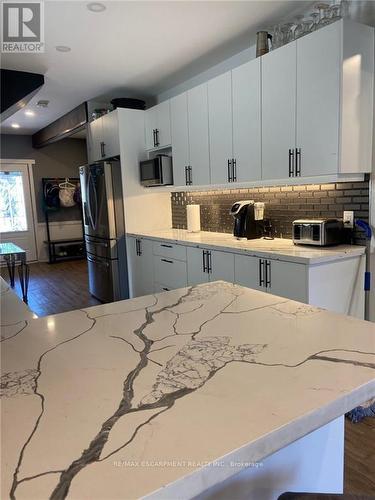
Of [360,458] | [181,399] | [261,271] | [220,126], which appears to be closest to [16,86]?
[220,126]

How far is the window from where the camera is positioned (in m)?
7.54

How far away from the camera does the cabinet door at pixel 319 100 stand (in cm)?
227

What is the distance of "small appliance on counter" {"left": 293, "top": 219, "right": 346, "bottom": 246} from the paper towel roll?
1459 mm

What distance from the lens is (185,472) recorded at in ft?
1.80

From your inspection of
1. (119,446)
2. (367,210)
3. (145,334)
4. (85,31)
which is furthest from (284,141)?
(119,446)

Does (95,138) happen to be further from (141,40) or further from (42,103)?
(141,40)

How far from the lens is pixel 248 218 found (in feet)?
10.3

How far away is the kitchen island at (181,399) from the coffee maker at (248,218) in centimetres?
187

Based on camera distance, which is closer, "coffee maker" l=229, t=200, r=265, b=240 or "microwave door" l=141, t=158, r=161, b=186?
"coffee maker" l=229, t=200, r=265, b=240

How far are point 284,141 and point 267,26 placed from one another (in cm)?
A: 102

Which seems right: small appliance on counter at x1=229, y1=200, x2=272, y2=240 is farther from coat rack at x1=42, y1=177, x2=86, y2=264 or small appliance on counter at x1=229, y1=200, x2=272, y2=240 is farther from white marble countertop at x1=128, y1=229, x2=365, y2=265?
coat rack at x1=42, y1=177, x2=86, y2=264

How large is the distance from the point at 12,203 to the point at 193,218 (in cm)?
533

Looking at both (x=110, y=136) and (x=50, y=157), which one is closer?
(x=110, y=136)

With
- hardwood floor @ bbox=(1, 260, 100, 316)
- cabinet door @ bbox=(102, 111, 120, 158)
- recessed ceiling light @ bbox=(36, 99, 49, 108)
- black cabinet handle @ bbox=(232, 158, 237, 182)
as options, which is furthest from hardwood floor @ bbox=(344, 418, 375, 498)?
recessed ceiling light @ bbox=(36, 99, 49, 108)
